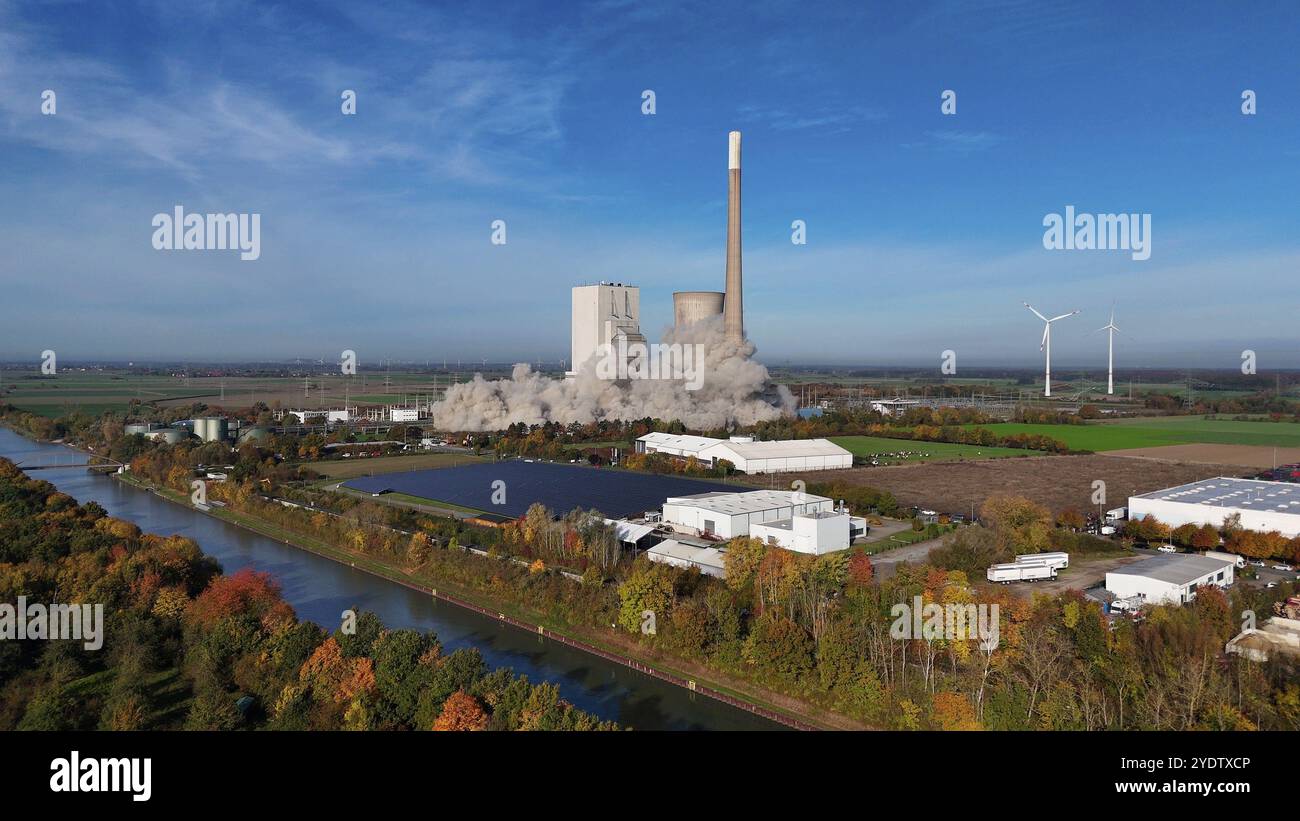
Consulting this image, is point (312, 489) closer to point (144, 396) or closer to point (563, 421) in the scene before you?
point (563, 421)

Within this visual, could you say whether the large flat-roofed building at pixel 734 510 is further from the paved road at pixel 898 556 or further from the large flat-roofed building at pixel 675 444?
the large flat-roofed building at pixel 675 444

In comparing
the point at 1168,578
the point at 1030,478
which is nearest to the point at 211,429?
the point at 1030,478

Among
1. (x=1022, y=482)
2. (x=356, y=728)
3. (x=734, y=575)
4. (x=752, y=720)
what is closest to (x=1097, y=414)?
(x=1022, y=482)

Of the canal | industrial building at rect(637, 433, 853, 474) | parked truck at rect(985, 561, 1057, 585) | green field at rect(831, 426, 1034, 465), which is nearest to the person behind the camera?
the canal

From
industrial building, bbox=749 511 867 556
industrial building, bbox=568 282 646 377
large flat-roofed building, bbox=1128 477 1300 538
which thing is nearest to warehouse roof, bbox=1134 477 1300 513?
large flat-roofed building, bbox=1128 477 1300 538

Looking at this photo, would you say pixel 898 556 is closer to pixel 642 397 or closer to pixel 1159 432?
pixel 642 397

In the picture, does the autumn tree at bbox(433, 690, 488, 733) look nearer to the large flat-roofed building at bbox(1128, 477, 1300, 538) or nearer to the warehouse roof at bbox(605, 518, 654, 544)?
the warehouse roof at bbox(605, 518, 654, 544)
